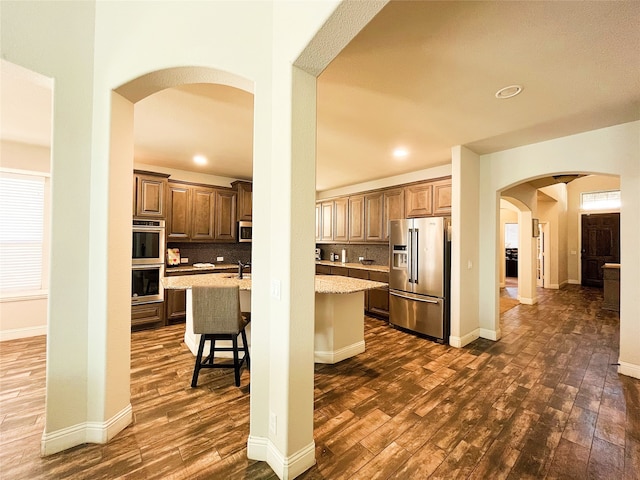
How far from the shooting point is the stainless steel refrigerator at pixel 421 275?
3.92 meters

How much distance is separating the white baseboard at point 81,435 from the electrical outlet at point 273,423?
120 cm

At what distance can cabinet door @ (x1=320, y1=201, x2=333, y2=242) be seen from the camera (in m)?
6.58

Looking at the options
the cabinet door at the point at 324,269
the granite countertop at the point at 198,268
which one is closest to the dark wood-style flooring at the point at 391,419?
the granite countertop at the point at 198,268

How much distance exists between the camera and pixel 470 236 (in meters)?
3.96

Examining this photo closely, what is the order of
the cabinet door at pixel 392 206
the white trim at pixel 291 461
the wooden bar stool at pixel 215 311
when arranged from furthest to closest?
the cabinet door at pixel 392 206 < the wooden bar stool at pixel 215 311 < the white trim at pixel 291 461

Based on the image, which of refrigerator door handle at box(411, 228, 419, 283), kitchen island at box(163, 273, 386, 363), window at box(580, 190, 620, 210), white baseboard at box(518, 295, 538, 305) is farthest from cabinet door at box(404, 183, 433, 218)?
window at box(580, 190, 620, 210)

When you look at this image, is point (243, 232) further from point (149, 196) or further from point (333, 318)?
point (333, 318)

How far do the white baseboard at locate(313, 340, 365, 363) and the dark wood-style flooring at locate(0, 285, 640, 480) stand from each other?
0.09m

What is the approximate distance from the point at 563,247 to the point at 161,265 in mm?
11329

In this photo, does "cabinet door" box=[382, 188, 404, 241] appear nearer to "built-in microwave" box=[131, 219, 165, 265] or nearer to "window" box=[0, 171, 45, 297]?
"built-in microwave" box=[131, 219, 165, 265]

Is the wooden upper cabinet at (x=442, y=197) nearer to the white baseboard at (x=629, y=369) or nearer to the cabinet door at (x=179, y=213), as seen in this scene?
the white baseboard at (x=629, y=369)

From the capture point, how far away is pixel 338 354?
3.24m

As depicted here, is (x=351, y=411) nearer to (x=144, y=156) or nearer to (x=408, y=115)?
(x=408, y=115)

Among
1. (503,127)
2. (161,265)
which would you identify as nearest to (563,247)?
(503,127)
